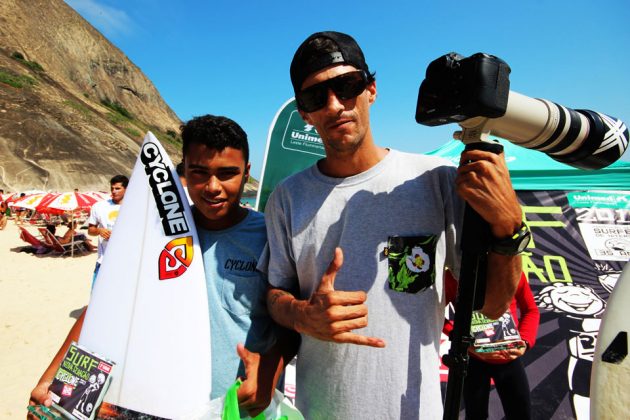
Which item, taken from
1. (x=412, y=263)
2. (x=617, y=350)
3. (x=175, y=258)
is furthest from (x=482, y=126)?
(x=175, y=258)

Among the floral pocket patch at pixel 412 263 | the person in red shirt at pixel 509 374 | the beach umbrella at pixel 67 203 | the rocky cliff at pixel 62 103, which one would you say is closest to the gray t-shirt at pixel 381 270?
the floral pocket patch at pixel 412 263

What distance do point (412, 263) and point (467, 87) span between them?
22.2 inches

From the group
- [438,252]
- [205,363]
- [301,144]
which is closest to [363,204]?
[438,252]

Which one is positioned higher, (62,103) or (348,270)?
(62,103)

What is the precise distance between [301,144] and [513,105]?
252cm

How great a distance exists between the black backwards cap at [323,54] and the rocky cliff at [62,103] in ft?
102

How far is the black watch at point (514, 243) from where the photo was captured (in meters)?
0.94

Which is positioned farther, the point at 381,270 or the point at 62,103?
the point at 62,103

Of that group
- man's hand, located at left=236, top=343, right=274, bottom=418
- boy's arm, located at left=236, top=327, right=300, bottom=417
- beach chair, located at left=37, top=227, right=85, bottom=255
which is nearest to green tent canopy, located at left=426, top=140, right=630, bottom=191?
A: boy's arm, located at left=236, top=327, right=300, bottom=417

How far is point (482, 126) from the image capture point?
97 cm

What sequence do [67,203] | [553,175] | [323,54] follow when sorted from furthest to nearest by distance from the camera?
[67,203]
[553,175]
[323,54]

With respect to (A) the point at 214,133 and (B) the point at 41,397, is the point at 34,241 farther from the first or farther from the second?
(A) the point at 214,133

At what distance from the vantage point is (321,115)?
1.29m

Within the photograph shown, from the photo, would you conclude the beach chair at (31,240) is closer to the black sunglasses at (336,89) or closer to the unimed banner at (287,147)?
the unimed banner at (287,147)
